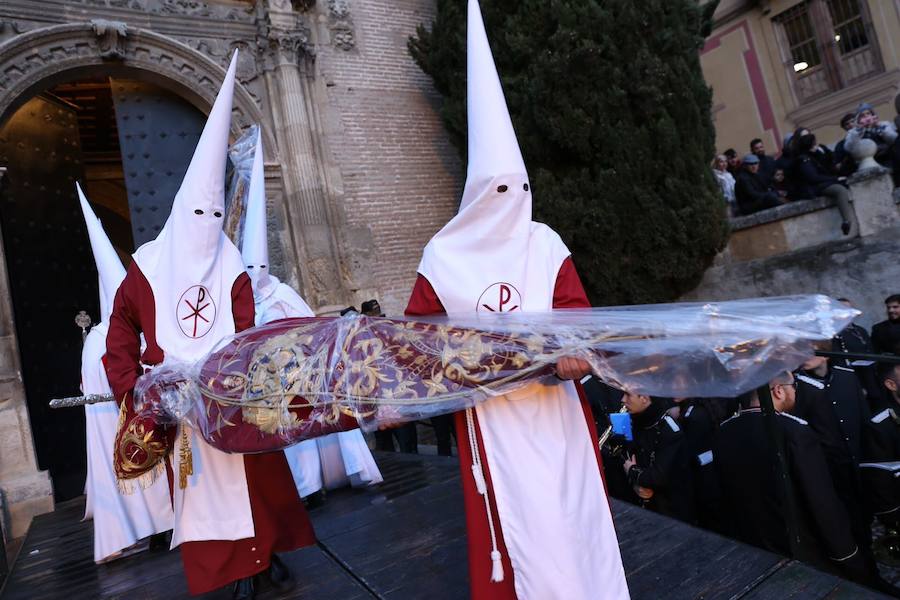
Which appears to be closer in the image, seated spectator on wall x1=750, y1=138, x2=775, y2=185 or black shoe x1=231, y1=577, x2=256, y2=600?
black shoe x1=231, y1=577, x2=256, y2=600

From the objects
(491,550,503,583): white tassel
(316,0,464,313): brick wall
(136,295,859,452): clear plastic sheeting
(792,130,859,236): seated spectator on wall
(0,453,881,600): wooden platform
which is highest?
(316,0,464,313): brick wall

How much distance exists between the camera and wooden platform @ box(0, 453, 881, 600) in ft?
9.62

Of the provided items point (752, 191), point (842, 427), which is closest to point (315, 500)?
point (842, 427)

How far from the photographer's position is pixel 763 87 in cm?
1448

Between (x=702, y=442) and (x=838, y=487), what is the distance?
2.47ft

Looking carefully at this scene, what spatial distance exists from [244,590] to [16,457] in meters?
4.41

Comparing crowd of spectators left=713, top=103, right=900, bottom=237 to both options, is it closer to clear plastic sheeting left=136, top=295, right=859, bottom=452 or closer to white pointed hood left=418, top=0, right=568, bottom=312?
clear plastic sheeting left=136, top=295, right=859, bottom=452

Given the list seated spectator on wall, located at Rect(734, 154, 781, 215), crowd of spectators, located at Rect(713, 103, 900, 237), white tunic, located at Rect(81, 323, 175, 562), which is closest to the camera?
white tunic, located at Rect(81, 323, 175, 562)

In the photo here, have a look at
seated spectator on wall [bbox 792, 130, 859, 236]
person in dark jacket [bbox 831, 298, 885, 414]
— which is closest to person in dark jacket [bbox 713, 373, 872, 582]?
person in dark jacket [bbox 831, 298, 885, 414]

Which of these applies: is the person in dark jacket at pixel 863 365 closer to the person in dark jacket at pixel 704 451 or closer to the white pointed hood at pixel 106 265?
the person in dark jacket at pixel 704 451

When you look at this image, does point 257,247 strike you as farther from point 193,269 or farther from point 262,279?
point 193,269

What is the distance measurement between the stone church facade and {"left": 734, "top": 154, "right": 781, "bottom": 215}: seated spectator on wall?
412cm

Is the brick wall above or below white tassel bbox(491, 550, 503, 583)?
above

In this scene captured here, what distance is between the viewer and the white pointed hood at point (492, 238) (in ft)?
8.00
